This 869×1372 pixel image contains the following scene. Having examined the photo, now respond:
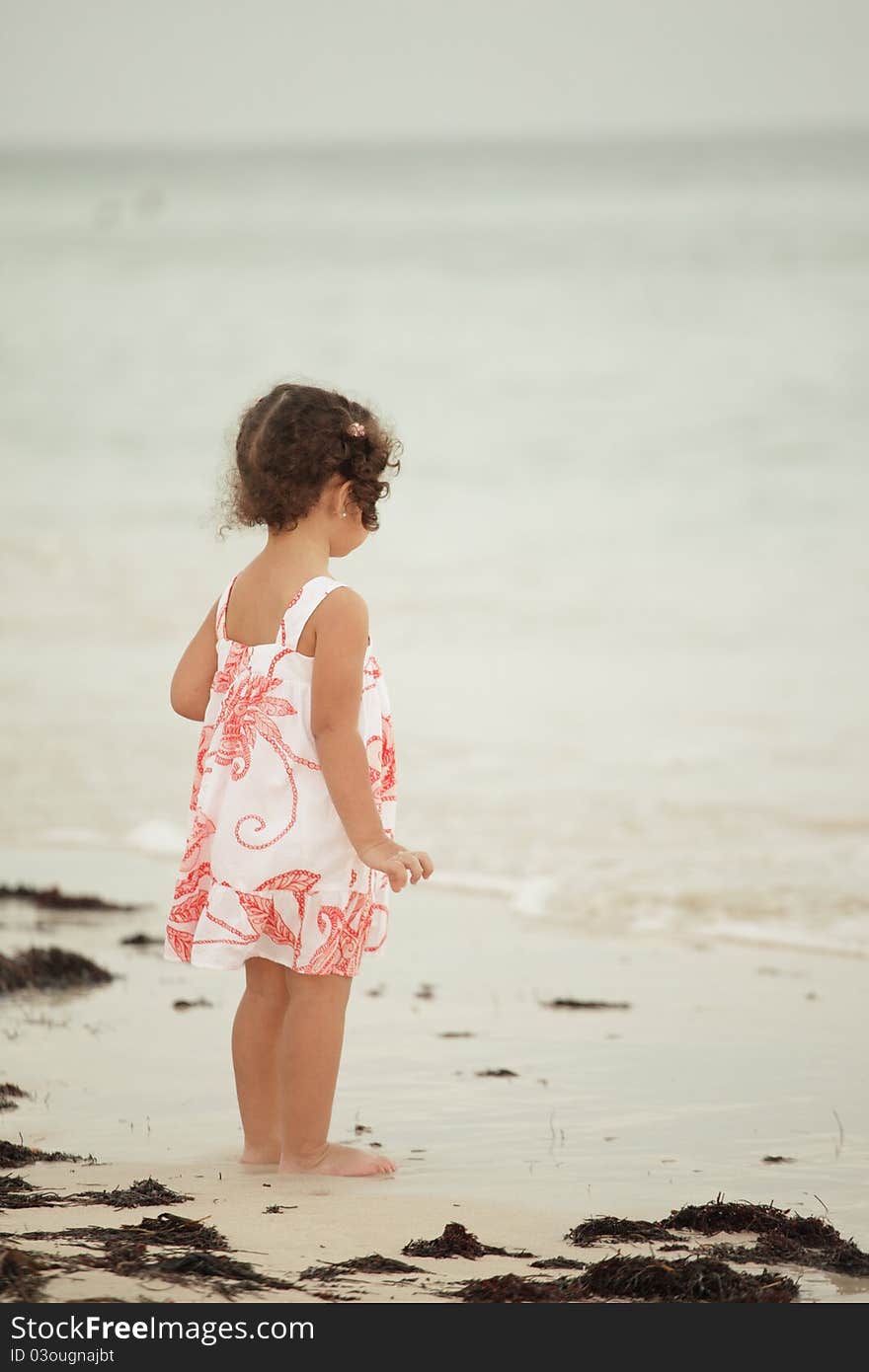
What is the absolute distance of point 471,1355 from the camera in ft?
6.40

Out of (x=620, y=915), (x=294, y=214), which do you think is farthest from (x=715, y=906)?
(x=294, y=214)

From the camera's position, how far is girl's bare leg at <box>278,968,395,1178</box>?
112 inches

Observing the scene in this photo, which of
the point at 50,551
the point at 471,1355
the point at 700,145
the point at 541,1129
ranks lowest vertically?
the point at 471,1355

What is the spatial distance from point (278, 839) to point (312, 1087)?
16.7 inches

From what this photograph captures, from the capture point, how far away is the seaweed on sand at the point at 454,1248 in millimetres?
2328

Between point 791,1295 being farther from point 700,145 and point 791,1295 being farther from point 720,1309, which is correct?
point 700,145

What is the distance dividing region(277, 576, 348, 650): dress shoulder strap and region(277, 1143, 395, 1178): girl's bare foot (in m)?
0.87

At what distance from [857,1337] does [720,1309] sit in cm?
17

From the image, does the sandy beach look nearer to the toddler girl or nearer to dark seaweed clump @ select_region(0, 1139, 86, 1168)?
dark seaweed clump @ select_region(0, 1139, 86, 1168)

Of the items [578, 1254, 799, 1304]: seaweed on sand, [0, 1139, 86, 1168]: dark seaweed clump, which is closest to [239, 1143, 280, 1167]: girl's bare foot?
[0, 1139, 86, 1168]: dark seaweed clump

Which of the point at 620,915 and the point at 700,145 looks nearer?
the point at 620,915

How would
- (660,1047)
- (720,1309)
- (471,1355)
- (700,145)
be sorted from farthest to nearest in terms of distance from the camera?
1. (700,145)
2. (660,1047)
3. (720,1309)
4. (471,1355)

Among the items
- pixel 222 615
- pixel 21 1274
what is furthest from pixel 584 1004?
pixel 21 1274

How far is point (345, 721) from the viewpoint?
2.85 m
